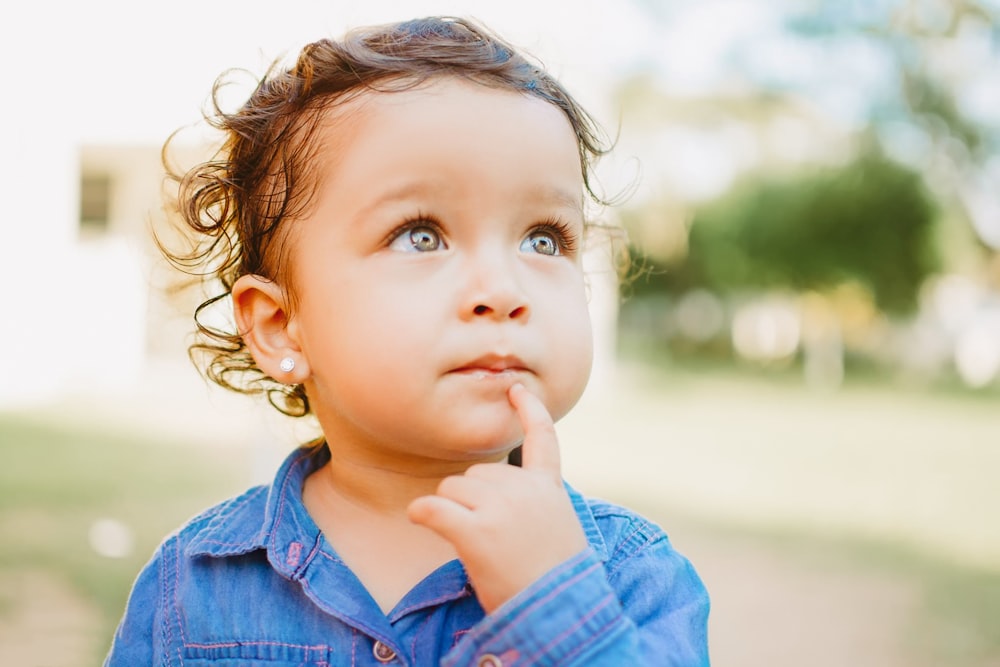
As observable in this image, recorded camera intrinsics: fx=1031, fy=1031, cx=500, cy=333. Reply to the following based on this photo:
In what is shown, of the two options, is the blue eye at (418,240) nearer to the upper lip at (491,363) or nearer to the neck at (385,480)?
the upper lip at (491,363)

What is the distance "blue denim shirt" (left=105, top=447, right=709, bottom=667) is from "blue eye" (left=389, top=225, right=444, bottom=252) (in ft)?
1.47

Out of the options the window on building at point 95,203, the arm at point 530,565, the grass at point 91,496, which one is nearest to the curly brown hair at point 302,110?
the arm at point 530,565

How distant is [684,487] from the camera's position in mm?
6707

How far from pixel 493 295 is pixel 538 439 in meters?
0.19

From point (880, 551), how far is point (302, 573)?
4.41m

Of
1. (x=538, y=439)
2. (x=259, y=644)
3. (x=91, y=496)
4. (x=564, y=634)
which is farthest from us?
(x=91, y=496)

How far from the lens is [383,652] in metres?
1.40

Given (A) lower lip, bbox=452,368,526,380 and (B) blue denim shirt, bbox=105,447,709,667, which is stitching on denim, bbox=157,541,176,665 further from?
(A) lower lip, bbox=452,368,526,380

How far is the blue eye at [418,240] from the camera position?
4.58 feet

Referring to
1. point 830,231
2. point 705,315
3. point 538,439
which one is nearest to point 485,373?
point 538,439

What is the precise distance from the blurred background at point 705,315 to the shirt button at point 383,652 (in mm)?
997

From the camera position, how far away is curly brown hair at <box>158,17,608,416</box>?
1490 mm

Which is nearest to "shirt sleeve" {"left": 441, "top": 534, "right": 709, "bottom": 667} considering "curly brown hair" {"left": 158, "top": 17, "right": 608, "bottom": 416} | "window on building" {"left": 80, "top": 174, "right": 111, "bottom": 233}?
"curly brown hair" {"left": 158, "top": 17, "right": 608, "bottom": 416}

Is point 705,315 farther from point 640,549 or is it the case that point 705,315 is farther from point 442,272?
point 442,272
